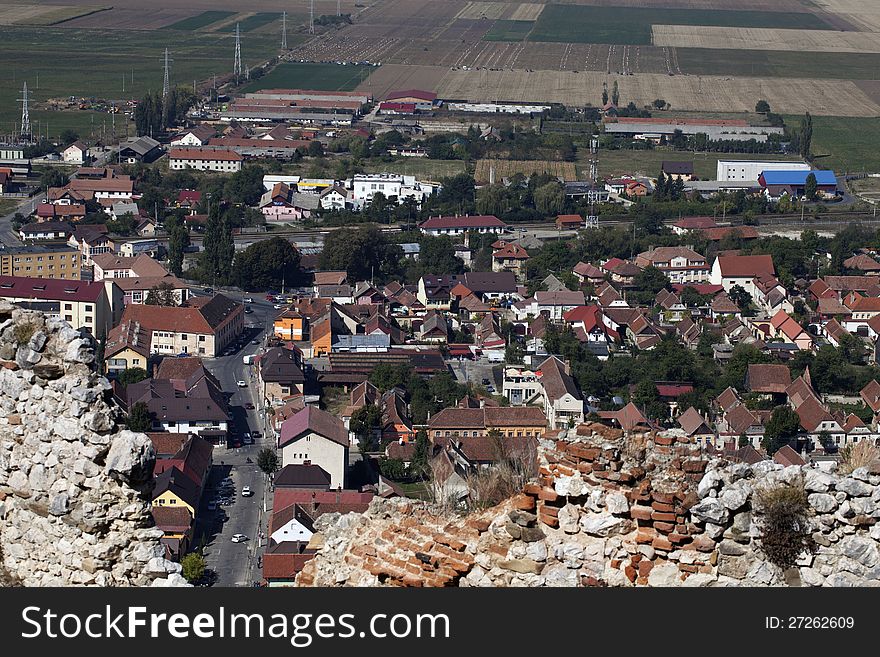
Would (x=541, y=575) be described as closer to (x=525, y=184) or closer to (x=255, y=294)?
(x=255, y=294)

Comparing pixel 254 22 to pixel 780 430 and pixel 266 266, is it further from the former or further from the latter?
pixel 780 430

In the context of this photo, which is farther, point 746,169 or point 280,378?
point 746,169

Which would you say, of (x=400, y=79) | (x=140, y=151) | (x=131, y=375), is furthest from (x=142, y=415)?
(x=400, y=79)

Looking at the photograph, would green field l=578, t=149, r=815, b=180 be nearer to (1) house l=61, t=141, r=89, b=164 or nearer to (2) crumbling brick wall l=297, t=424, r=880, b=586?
(1) house l=61, t=141, r=89, b=164

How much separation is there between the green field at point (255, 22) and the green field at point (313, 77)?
44.2ft

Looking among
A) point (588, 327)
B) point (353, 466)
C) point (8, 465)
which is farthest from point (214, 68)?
point (8, 465)

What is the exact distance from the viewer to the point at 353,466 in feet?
80.9

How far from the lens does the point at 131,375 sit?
2956 centimetres

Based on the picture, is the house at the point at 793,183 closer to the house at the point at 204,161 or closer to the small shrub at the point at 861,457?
the house at the point at 204,161

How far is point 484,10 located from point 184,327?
68982mm

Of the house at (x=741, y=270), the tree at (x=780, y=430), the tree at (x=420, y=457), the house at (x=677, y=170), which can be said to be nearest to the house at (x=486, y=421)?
the tree at (x=420, y=457)

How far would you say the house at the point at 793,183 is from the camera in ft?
168

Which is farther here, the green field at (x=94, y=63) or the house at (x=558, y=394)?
the green field at (x=94, y=63)

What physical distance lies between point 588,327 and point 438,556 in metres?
29.3
